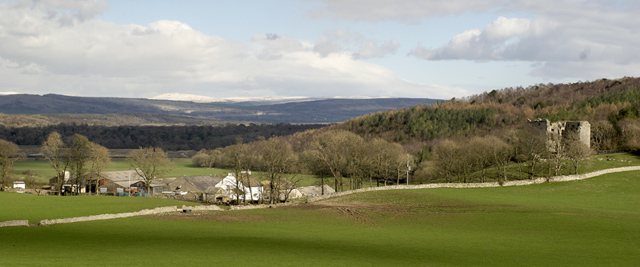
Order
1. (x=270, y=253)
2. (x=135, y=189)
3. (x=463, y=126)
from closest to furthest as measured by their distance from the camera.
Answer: (x=270, y=253)
(x=135, y=189)
(x=463, y=126)

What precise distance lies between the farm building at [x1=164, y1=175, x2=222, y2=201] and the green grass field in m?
35.0

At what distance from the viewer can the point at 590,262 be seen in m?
30.7

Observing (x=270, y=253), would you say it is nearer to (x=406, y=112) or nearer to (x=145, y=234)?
(x=145, y=234)

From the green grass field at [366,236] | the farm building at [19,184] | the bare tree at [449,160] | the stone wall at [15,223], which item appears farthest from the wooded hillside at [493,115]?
the stone wall at [15,223]

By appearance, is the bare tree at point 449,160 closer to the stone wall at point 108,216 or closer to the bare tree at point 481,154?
the bare tree at point 481,154

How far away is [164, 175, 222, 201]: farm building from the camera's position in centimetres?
9531

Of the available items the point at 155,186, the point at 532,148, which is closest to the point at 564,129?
the point at 532,148

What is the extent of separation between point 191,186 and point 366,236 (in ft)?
211

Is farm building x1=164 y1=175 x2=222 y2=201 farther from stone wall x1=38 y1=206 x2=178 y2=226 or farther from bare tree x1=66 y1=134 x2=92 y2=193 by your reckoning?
stone wall x1=38 y1=206 x2=178 y2=226

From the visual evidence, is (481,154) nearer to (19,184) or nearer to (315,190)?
(315,190)

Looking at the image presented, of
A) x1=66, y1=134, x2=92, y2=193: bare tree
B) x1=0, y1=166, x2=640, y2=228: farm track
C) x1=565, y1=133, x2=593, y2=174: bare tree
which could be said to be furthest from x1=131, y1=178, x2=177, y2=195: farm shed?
x1=565, y1=133, x2=593, y2=174: bare tree

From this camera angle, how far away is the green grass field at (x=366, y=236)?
31172 millimetres

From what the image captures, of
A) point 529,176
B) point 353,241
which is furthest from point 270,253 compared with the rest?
point 529,176

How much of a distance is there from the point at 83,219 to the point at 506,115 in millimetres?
135714
